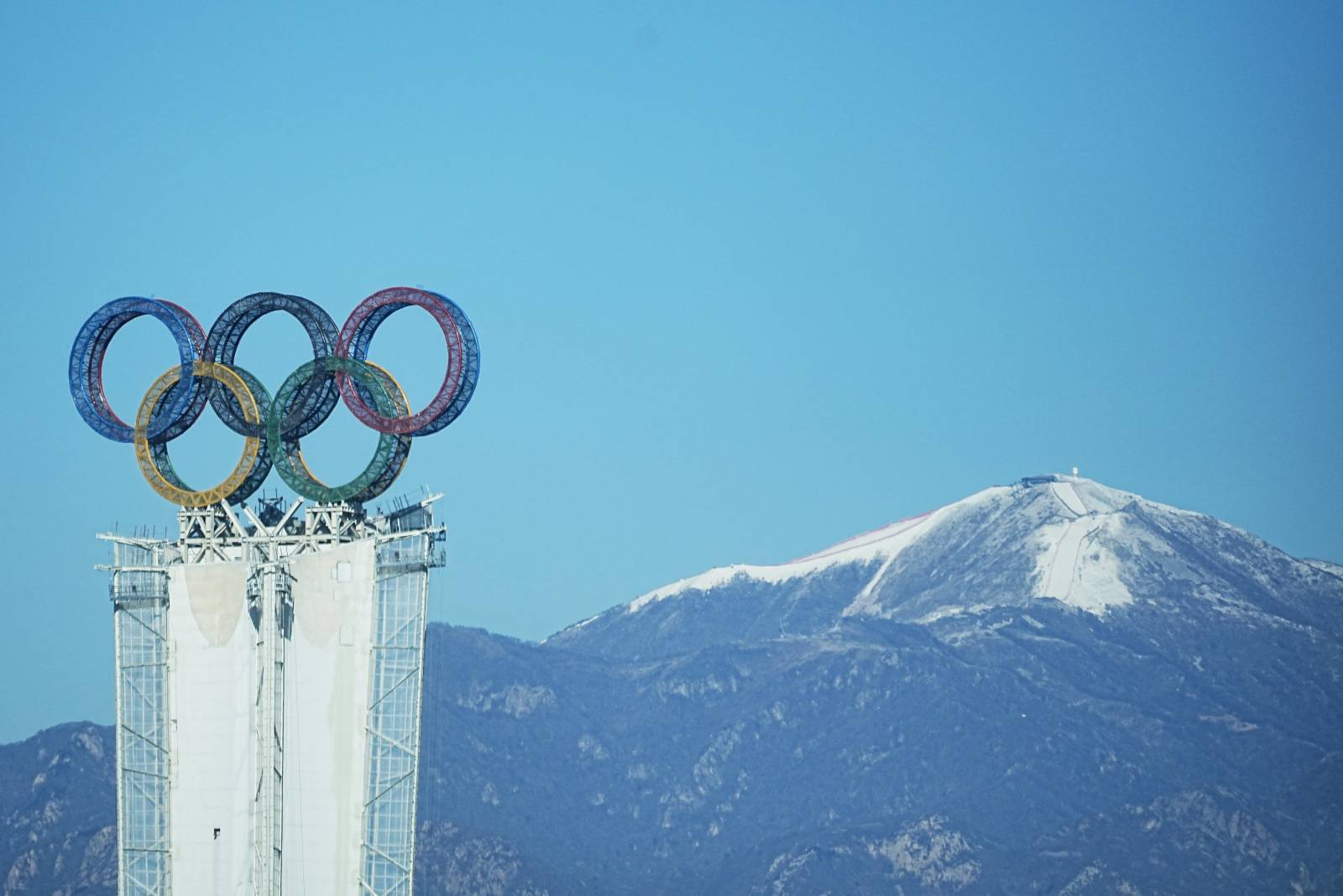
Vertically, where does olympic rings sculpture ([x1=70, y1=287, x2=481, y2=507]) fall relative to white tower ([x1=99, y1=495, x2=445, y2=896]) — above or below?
above

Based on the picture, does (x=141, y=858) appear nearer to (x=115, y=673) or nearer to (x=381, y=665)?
(x=115, y=673)

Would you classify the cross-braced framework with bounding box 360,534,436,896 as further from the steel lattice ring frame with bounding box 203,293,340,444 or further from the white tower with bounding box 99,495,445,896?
the steel lattice ring frame with bounding box 203,293,340,444

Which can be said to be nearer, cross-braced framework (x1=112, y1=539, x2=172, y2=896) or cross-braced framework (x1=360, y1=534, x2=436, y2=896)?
cross-braced framework (x1=360, y1=534, x2=436, y2=896)

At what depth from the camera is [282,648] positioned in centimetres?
15438

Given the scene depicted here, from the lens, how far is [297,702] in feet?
506

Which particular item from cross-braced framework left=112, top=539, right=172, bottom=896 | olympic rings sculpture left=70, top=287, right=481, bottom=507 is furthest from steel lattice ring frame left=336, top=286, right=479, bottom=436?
cross-braced framework left=112, top=539, right=172, bottom=896

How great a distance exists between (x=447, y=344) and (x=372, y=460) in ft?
30.5

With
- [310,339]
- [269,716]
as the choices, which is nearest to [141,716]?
[269,716]

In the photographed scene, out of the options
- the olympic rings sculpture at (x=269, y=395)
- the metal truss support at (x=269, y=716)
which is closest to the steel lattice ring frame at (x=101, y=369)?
the olympic rings sculpture at (x=269, y=395)

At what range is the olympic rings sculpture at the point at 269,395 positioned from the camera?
511ft

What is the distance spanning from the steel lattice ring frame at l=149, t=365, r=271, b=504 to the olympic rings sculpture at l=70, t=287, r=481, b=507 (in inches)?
2.1

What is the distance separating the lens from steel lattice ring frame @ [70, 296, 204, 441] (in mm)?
160875

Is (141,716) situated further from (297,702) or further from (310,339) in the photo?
(310,339)

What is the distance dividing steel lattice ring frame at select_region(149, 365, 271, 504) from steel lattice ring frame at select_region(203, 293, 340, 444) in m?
1.04
